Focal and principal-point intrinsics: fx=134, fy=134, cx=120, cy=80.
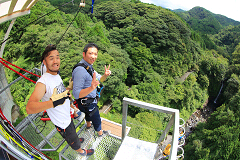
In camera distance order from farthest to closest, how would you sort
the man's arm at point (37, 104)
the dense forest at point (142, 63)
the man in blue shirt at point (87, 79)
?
1. the dense forest at point (142, 63)
2. the man in blue shirt at point (87, 79)
3. the man's arm at point (37, 104)

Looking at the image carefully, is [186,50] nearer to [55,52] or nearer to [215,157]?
[215,157]

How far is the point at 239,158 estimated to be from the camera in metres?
12.9

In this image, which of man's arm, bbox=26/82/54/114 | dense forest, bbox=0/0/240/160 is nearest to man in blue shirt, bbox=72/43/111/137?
man's arm, bbox=26/82/54/114

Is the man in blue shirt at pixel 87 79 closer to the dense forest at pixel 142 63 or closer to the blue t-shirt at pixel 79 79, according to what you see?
the blue t-shirt at pixel 79 79

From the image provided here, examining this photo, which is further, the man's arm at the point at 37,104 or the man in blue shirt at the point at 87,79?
the man in blue shirt at the point at 87,79

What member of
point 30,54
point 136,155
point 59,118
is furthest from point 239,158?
point 30,54

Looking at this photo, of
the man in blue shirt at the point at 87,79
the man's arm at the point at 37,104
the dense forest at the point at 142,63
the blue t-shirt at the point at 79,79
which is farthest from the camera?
the dense forest at the point at 142,63

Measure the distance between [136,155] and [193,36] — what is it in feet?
130

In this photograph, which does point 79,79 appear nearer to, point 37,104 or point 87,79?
point 87,79

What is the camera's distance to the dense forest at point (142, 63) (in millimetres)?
13398

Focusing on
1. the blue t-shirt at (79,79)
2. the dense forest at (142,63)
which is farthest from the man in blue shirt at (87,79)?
the dense forest at (142,63)

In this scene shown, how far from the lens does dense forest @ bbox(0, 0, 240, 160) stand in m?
13.4

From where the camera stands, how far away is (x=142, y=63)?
850 inches

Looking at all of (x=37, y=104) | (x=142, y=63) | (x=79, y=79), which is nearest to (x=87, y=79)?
(x=79, y=79)
